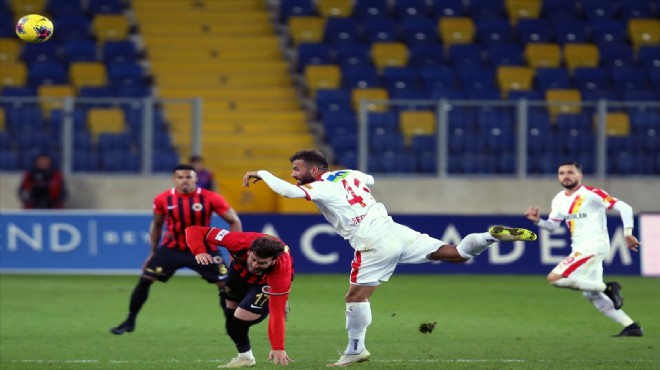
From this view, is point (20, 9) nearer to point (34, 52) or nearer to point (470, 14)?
point (34, 52)

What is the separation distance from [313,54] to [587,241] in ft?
44.2

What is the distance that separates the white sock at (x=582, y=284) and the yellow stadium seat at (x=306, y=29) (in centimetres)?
1438

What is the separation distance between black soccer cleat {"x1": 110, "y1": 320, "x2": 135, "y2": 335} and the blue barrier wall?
6875mm

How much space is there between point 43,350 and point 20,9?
15683 millimetres

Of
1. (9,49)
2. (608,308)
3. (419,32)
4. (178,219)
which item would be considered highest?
(419,32)

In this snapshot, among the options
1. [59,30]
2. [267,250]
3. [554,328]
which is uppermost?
[59,30]

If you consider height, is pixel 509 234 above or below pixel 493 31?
Answer: below

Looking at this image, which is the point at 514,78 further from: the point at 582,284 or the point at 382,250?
the point at 382,250

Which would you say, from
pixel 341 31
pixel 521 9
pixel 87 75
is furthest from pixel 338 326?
pixel 521 9

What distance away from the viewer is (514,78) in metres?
25.8

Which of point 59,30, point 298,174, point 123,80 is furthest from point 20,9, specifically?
point 298,174

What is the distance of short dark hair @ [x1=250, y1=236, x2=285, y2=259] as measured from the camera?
9789mm

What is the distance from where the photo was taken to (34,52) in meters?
25.4

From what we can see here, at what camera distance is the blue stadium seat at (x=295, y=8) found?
27.4 m
